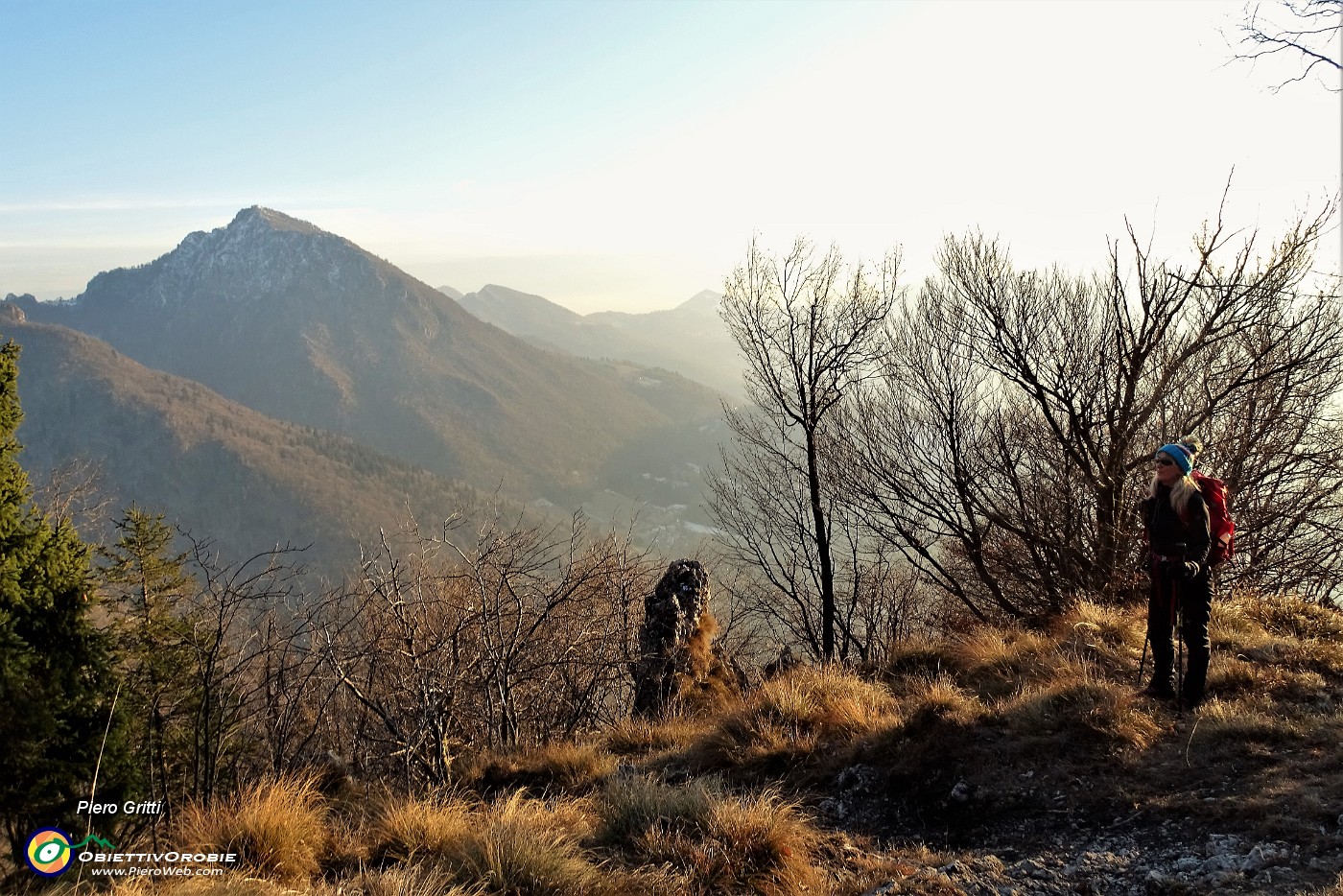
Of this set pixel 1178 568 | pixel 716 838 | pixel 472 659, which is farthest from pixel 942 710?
pixel 472 659

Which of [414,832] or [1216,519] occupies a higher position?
[1216,519]

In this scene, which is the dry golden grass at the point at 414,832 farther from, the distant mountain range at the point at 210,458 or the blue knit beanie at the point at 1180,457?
the distant mountain range at the point at 210,458

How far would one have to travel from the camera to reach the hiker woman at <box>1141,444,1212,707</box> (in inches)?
185

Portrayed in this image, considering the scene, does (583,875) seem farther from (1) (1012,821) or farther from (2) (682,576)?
(2) (682,576)

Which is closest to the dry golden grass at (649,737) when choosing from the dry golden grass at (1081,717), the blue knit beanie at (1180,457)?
the dry golden grass at (1081,717)

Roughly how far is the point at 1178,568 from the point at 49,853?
295 inches

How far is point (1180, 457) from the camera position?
4.76m

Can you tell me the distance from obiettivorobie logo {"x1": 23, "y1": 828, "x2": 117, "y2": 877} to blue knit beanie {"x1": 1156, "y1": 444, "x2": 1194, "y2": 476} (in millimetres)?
7182

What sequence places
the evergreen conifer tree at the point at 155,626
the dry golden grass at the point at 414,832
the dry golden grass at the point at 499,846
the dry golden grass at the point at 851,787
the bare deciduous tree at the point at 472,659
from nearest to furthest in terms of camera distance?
the dry golden grass at the point at 499,846, the dry golden grass at the point at 851,787, the dry golden grass at the point at 414,832, the bare deciduous tree at the point at 472,659, the evergreen conifer tree at the point at 155,626

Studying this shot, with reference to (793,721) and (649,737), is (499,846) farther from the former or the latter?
(649,737)

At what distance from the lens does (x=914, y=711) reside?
521cm

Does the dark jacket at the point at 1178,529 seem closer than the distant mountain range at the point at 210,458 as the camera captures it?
Yes

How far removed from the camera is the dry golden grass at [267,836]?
11.3 feet

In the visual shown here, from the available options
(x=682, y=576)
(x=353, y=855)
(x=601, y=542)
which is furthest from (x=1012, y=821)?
(x=601, y=542)
